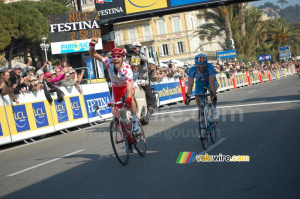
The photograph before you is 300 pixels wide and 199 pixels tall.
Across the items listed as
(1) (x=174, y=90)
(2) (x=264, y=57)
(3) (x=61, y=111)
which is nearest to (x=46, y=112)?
(3) (x=61, y=111)

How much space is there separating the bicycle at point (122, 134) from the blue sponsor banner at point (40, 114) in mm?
6805

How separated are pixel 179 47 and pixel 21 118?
72590 millimetres

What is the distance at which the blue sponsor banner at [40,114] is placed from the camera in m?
14.1

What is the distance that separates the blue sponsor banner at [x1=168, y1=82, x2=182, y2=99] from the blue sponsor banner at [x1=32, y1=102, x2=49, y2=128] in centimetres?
1127

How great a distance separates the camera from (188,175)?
6.39 metres

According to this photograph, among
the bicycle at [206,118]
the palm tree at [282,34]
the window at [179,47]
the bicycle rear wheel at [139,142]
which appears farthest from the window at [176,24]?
the bicycle rear wheel at [139,142]

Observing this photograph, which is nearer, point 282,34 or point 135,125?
point 135,125

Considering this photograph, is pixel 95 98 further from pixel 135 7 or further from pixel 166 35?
pixel 166 35

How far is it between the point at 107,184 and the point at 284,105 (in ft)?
35.5

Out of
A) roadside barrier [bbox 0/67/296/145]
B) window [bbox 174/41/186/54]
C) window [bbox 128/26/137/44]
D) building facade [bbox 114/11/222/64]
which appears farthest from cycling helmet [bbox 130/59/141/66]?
window [bbox 128/26/137/44]

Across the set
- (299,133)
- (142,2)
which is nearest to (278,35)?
(142,2)

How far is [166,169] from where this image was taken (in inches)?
272

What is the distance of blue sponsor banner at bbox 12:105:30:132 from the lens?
523 inches

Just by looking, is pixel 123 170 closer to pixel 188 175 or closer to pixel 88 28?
pixel 188 175
